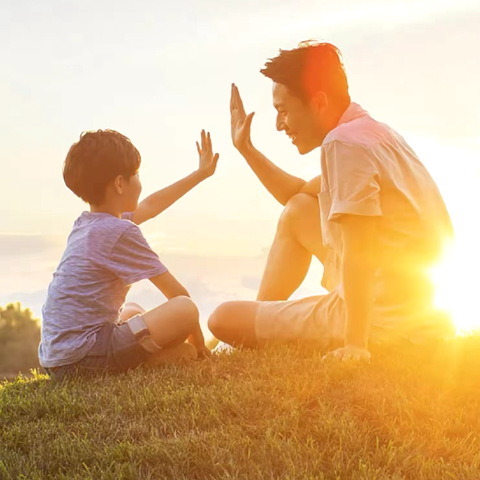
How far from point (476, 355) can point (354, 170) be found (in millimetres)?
1396

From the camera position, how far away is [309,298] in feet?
16.1

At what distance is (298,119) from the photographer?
4637 millimetres

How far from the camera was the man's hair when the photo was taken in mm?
4574

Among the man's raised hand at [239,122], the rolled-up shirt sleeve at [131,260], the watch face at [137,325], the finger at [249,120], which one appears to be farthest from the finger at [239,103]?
the watch face at [137,325]

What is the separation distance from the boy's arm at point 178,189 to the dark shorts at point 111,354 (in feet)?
4.36

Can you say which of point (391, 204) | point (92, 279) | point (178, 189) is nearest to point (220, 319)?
point (92, 279)

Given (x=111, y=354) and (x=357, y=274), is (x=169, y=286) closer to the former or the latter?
(x=111, y=354)

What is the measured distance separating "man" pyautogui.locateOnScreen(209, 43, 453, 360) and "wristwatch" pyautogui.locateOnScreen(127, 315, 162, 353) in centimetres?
62

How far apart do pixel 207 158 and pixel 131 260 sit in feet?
4.99

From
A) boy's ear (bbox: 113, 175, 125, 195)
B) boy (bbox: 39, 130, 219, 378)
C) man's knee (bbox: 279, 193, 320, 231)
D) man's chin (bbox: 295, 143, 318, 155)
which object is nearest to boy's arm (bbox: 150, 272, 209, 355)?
boy (bbox: 39, 130, 219, 378)

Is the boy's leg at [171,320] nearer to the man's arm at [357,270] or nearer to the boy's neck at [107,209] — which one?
the boy's neck at [107,209]

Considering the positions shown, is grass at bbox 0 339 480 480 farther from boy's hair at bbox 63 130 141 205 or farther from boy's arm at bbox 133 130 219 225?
boy's arm at bbox 133 130 219 225

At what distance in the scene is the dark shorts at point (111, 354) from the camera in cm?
446

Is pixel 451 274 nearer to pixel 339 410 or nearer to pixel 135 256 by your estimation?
pixel 339 410
